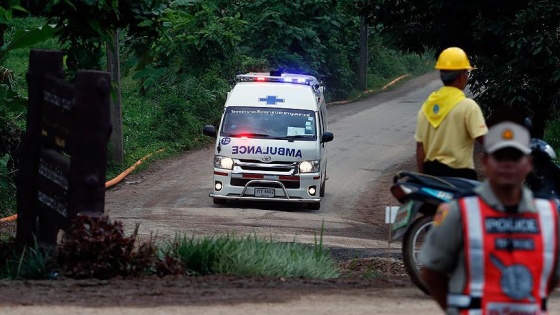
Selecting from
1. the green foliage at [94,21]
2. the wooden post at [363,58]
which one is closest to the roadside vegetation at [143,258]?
the green foliage at [94,21]

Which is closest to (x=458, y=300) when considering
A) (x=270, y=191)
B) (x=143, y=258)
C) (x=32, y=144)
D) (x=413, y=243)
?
(x=413, y=243)

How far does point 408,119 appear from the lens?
3519 cm

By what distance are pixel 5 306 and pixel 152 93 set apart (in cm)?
2398

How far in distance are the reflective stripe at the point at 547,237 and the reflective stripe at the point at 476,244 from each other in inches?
8.9

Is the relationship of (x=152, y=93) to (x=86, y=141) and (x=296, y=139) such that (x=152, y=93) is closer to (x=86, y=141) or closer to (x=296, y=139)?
(x=296, y=139)

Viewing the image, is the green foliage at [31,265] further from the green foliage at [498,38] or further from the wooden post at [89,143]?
the green foliage at [498,38]

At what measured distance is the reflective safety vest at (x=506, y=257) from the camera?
408 centimetres

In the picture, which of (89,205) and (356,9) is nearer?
(89,205)

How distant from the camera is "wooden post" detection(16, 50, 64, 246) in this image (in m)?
10.2

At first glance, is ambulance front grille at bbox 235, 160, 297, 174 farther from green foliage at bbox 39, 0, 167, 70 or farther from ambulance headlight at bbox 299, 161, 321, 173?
green foliage at bbox 39, 0, 167, 70

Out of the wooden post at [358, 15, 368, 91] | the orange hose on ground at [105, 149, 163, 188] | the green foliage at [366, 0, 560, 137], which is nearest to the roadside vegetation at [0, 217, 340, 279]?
the green foliage at [366, 0, 560, 137]

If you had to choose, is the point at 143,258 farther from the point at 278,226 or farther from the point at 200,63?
the point at 200,63

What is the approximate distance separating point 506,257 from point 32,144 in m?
7.09

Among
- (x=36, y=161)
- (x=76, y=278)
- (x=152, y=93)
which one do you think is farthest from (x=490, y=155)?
(x=152, y=93)
